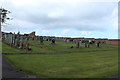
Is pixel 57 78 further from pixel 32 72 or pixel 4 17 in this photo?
pixel 4 17

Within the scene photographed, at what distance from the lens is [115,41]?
67.2 m

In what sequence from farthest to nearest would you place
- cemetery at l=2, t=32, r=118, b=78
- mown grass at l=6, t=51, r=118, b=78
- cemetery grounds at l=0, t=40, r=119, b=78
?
cemetery at l=2, t=32, r=118, b=78
cemetery grounds at l=0, t=40, r=119, b=78
mown grass at l=6, t=51, r=118, b=78

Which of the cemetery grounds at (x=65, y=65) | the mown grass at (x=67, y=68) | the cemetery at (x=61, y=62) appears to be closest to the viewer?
the mown grass at (x=67, y=68)

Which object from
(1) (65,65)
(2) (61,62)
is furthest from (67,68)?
(2) (61,62)

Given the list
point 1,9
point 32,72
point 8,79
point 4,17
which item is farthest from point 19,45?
point 4,17

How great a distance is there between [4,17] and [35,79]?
193 ft

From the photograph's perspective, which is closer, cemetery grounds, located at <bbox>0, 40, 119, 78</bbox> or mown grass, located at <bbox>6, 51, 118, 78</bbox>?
mown grass, located at <bbox>6, 51, 118, 78</bbox>

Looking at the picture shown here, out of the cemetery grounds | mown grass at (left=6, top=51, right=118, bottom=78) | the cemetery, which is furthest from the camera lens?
the cemetery

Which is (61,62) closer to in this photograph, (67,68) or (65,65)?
(65,65)

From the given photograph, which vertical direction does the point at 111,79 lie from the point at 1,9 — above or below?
below

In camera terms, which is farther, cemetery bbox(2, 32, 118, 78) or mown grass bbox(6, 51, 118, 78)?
cemetery bbox(2, 32, 118, 78)

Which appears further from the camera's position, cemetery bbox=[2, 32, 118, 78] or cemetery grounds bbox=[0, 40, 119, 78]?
cemetery bbox=[2, 32, 118, 78]

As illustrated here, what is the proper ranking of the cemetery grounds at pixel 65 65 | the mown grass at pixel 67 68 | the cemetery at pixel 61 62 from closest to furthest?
the mown grass at pixel 67 68 < the cemetery grounds at pixel 65 65 < the cemetery at pixel 61 62

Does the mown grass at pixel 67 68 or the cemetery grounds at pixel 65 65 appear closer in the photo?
the mown grass at pixel 67 68
